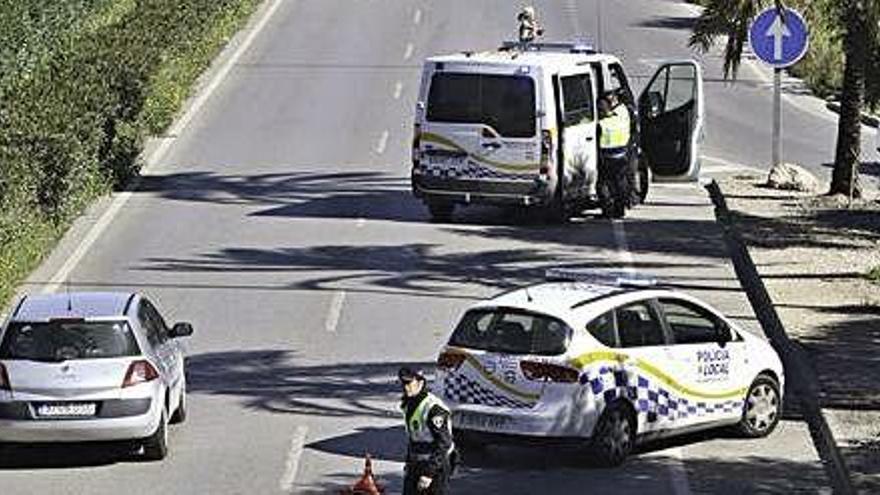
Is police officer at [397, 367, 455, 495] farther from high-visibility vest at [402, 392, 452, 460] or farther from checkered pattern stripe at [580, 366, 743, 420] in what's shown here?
checkered pattern stripe at [580, 366, 743, 420]

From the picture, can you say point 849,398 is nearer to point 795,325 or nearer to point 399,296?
point 795,325

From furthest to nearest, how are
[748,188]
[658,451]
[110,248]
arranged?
[748,188] → [110,248] → [658,451]

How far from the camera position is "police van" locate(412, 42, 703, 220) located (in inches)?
1129

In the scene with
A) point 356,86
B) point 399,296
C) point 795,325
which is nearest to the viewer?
point 795,325

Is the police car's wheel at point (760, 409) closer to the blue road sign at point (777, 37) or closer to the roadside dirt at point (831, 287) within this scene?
the roadside dirt at point (831, 287)

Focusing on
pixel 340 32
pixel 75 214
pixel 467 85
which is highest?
pixel 467 85

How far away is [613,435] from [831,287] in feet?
30.7

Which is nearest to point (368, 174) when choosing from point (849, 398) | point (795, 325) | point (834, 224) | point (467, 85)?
point (467, 85)

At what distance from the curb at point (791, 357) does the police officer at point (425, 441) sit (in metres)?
3.88

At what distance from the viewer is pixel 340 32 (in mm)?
51969

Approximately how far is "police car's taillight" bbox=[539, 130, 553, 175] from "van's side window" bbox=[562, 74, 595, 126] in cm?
42

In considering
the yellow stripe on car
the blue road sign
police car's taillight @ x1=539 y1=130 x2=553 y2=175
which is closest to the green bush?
police car's taillight @ x1=539 y1=130 x2=553 y2=175

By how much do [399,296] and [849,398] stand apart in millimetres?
7053

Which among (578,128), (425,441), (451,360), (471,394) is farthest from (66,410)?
(578,128)
